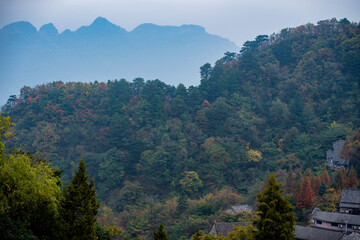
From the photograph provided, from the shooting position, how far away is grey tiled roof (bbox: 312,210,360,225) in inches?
758

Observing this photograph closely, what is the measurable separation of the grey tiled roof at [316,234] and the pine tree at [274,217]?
8.85m

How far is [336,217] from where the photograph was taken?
19.8 metres

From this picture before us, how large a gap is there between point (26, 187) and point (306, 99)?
35.3 m

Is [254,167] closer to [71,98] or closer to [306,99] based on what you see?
[306,99]

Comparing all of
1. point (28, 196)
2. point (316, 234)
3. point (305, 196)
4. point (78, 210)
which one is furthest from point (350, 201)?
point (28, 196)

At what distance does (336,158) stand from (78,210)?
2720 cm

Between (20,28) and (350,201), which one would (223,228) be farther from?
(20,28)

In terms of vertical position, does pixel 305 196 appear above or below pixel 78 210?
below

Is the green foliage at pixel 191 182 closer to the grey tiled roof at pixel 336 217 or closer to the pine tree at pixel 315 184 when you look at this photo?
the pine tree at pixel 315 184

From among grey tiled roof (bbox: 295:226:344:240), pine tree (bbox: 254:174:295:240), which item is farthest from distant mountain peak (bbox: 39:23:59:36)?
pine tree (bbox: 254:174:295:240)

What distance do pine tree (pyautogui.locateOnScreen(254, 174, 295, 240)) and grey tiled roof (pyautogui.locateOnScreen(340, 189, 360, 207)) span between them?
13.0m

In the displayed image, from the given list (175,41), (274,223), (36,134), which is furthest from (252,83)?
(175,41)

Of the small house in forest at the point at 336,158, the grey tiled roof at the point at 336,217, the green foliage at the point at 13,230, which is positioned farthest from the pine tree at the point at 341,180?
the green foliage at the point at 13,230

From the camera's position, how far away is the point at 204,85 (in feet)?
137
